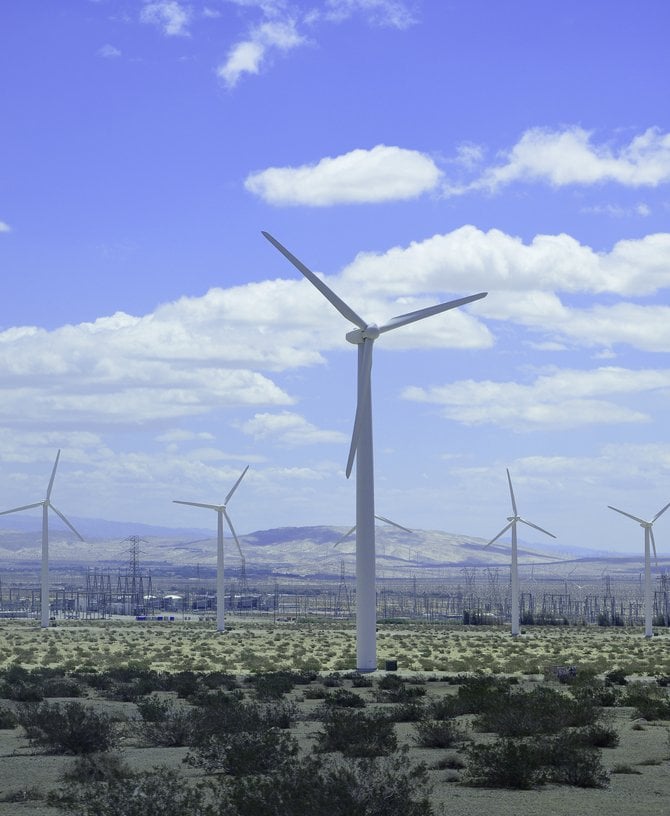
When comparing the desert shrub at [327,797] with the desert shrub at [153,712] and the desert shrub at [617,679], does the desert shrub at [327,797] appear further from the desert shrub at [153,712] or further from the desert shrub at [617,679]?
the desert shrub at [617,679]

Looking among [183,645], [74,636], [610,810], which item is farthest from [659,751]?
[74,636]

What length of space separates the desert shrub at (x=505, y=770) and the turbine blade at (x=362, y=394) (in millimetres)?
30079

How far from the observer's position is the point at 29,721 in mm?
27109

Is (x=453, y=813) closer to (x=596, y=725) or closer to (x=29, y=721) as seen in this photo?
(x=596, y=725)

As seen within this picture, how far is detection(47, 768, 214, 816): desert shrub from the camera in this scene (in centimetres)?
1571

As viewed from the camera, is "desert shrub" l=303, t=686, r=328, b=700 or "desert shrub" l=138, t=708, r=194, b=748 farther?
"desert shrub" l=303, t=686, r=328, b=700

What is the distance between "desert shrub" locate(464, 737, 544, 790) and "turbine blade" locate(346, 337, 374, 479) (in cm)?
3008

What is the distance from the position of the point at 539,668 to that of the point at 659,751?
3093 centimetres

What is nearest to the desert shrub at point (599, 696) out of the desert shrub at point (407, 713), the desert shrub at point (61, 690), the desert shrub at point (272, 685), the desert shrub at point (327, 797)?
the desert shrub at point (407, 713)

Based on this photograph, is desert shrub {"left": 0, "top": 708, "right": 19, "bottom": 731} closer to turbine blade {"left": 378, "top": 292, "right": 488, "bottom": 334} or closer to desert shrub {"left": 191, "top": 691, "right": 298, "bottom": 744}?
desert shrub {"left": 191, "top": 691, "right": 298, "bottom": 744}

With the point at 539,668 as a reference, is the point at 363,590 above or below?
above

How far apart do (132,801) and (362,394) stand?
39880mm

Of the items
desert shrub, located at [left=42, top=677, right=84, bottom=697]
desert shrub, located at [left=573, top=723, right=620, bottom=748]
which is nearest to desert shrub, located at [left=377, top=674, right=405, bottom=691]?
desert shrub, located at [left=42, top=677, right=84, bottom=697]

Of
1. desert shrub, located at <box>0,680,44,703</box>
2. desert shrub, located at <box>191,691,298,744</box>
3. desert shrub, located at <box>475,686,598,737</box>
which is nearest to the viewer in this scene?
Answer: desert shrub, located at <box>191,691,298,744</box>
